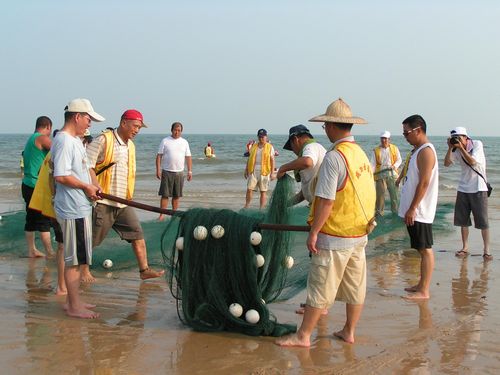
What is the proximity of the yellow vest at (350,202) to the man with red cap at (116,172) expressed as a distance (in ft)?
7.40

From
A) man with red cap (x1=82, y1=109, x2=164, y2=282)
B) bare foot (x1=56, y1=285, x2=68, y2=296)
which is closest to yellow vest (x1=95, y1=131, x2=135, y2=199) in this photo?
man with red cap (x1=82, y1=109, x2=164, y2=282)

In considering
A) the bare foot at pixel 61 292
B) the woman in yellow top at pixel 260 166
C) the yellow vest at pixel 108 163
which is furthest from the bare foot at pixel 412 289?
the woman in yellow top at pixel 260 166

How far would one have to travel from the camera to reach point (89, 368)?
400cm

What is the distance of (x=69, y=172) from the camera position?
4914 mm

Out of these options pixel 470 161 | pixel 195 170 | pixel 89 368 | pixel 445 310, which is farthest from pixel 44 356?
pixel 195 170

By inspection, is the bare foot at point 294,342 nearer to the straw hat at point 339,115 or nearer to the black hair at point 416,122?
the straw hat at point 339,115

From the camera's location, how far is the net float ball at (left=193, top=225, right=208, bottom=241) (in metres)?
4.61

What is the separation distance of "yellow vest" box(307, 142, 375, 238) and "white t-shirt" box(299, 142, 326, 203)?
0.87 metres

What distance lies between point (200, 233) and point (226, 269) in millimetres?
335

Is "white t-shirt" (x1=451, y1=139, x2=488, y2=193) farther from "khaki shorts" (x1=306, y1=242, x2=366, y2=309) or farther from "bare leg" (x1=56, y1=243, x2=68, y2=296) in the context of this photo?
"bare leg" (x1=56, y1=243, x2=68, y2=296)

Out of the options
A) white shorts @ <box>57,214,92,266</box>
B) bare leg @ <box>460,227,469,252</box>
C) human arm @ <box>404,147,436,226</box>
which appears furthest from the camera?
bare leg @ <box>460,227,469,252</box>

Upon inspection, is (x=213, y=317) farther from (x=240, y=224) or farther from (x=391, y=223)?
(x=391, y=223)

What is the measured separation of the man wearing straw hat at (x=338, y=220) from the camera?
420 centimetres

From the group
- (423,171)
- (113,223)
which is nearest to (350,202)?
(423,171)
